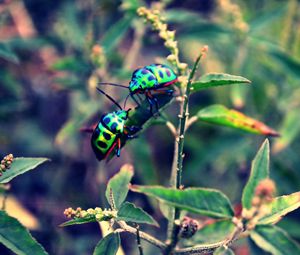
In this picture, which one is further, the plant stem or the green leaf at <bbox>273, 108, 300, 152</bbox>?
the green leaf at <bbox>273, 108, 300, 152</bbox>

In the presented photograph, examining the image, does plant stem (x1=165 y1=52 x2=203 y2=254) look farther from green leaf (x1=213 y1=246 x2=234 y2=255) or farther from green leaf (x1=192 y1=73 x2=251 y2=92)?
green leaf (x1=213 y1=246 x2=234 y2=255)

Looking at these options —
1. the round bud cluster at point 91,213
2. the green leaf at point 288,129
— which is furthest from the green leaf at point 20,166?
the green leaf at point 288,129

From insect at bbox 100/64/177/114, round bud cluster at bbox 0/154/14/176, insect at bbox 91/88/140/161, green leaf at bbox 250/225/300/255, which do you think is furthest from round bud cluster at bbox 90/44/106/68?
green leaf at bbox 250/225/300/255

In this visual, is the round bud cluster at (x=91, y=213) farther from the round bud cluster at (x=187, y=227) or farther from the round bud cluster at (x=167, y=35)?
the round bud cluster at (x=167, y=35)

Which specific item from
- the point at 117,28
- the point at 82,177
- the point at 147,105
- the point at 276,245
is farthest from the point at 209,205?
the point at 82,177

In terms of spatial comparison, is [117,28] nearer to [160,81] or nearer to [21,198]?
[160,81]

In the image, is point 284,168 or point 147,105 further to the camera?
point 284,168

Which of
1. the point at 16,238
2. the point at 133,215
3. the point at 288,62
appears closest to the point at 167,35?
the point at 133,215
